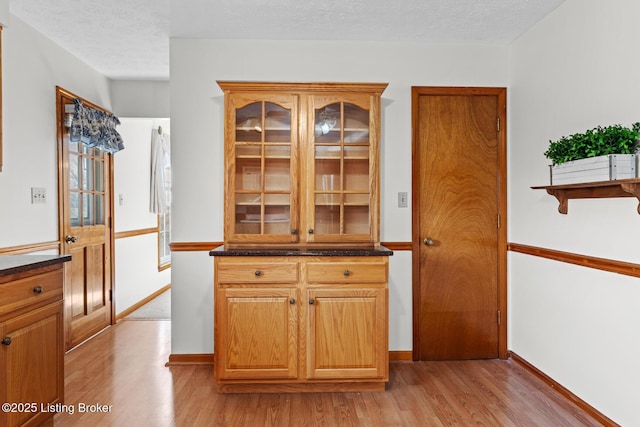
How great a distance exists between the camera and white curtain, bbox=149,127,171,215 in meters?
5.38

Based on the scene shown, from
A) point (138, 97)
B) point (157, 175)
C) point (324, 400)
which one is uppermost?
point (138, 97)

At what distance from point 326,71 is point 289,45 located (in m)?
0.34

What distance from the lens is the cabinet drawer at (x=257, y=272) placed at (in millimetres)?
2602

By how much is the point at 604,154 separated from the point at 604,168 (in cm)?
9

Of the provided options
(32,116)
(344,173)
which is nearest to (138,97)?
(32,116)

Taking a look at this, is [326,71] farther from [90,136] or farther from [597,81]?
[90,136]

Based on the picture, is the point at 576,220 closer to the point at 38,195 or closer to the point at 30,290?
the point at 30,290

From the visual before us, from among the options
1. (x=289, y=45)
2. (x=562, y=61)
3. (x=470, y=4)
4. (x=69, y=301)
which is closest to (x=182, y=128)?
(x=289, y=45)

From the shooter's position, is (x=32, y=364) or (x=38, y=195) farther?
(x=38, y=195)

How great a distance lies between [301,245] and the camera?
2893mm

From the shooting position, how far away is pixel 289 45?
126 inches

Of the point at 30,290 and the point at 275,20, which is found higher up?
the point at 275,20

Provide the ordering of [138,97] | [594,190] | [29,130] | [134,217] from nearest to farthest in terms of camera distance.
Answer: [594,190] < [29,130] < [138,97] < [134,217]

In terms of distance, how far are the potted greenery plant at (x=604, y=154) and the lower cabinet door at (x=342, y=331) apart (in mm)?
1311
